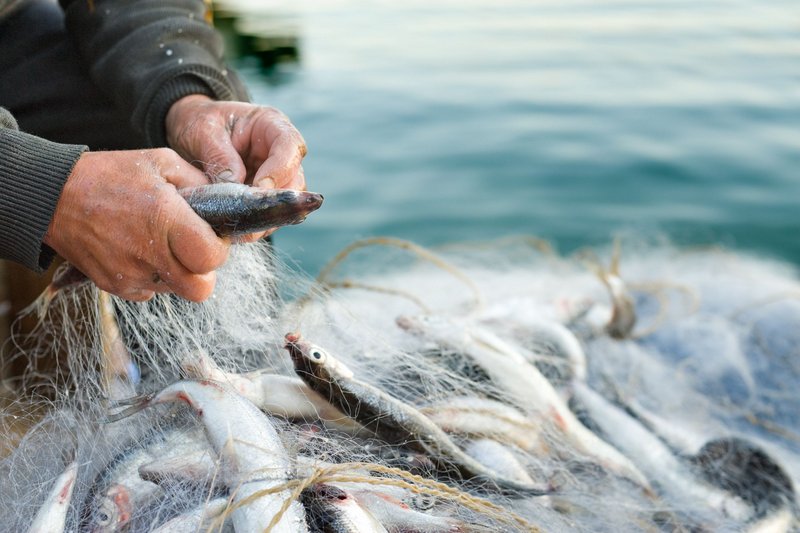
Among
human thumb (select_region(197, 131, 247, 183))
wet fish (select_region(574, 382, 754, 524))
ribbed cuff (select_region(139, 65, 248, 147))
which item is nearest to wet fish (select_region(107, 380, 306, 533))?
human thumb (select_region(197, 131, 247, 183))

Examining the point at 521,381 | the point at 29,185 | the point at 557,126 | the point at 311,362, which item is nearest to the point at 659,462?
the point at 521,381

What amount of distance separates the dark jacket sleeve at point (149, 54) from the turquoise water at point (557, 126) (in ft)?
8.96

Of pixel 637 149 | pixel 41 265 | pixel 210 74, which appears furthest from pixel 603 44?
pixel 41 265

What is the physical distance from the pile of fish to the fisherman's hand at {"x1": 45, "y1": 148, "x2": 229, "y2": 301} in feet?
0.85

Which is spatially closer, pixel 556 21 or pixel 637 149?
pixel 637 149

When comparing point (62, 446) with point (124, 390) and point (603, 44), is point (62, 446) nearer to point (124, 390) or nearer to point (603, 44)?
point (124, 390)

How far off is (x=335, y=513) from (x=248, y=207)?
696 mm

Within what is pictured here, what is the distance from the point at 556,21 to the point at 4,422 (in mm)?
11260

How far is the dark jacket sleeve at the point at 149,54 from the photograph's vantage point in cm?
251

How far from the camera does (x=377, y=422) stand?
5.87 feet

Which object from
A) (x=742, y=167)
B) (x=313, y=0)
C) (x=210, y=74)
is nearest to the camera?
(x=210, y=74)

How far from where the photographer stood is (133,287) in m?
1.66

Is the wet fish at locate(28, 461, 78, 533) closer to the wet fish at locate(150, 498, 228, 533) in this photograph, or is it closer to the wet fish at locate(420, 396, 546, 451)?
the wet fish at locate(150, 498, 228, 533)

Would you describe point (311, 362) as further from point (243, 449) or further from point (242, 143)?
point (242, 143)
